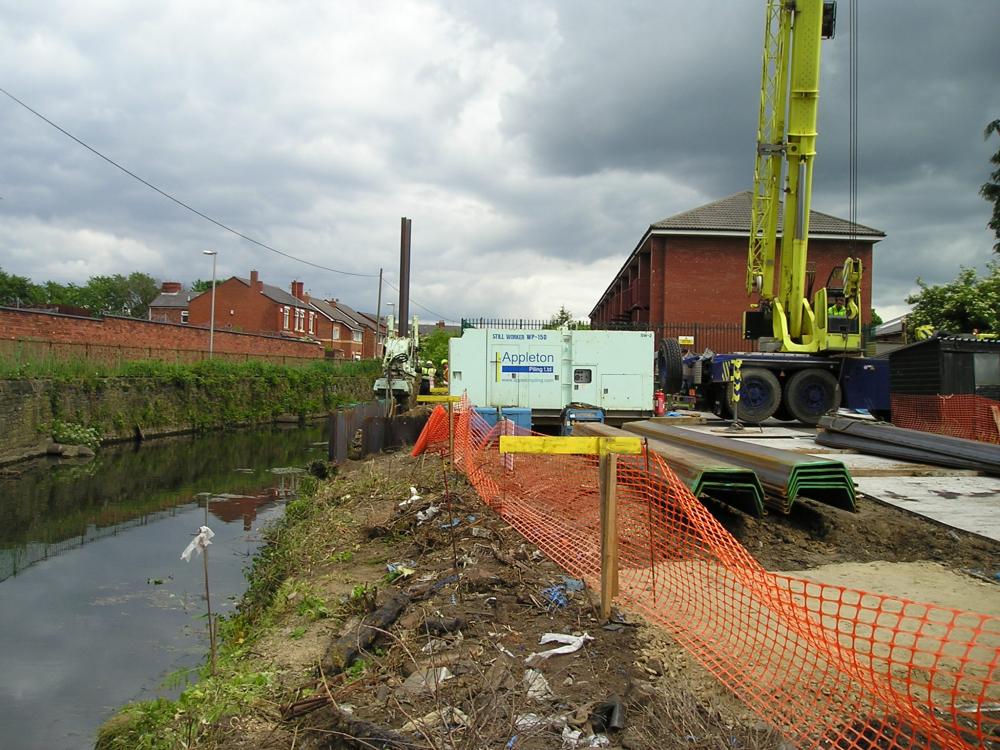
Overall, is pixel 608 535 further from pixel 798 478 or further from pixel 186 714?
pixel 798 478

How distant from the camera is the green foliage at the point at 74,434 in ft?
64.8

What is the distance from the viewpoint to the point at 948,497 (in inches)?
321

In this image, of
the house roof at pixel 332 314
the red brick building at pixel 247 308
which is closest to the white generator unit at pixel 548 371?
the red brick building at pixel 247 308

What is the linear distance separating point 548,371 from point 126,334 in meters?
20.1

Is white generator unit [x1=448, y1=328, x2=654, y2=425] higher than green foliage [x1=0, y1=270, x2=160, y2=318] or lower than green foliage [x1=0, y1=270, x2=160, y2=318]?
lower

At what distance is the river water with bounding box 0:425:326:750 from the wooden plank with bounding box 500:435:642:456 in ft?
10.4

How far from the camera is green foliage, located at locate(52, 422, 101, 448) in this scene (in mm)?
19766

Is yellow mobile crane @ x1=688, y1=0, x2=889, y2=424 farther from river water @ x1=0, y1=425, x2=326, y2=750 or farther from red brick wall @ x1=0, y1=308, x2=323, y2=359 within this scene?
red brick wall @ x1=0, y1=308, x2=323, y2=359

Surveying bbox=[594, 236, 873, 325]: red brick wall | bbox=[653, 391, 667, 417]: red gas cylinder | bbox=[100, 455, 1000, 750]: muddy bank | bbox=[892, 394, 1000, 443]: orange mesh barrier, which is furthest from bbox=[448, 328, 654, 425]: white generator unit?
bbox=[594, 236, 873, 325]: red brick wall

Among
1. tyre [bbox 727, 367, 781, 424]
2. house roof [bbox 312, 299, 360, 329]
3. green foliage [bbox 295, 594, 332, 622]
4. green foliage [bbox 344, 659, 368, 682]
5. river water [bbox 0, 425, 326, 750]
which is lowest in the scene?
river water [bbox 0, 425, 326, 750]

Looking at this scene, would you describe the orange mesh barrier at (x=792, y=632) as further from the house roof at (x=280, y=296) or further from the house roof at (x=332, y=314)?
the house roof at (x=332, y=314)

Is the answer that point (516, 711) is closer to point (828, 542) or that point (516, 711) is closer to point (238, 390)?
point (828, 542)

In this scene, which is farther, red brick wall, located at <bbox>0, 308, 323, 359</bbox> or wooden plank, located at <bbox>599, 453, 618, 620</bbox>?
red brick wall, located at <bbox>0, 308, 323, 359</bbox>

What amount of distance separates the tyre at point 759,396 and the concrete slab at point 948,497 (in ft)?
22.4
